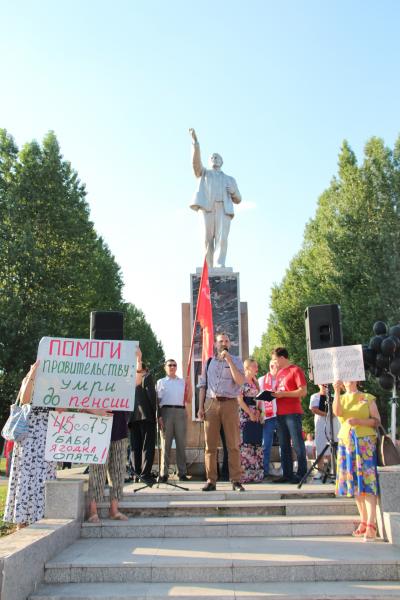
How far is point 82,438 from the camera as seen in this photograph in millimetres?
5879

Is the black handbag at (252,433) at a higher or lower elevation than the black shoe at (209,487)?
higher

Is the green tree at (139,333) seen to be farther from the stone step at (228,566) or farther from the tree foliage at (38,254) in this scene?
the stone step at (228,566)

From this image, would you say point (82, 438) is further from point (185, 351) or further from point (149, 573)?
point (185, 351)

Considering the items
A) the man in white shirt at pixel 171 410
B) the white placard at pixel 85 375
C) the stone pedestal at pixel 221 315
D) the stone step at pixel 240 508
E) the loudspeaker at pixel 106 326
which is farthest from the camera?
the stone pedestal at pixel 221 315

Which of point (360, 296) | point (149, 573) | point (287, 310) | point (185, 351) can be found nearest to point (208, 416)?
point (149, 573)

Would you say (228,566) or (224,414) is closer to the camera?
(228,566)

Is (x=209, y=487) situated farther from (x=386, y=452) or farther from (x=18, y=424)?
(x=18, y=424)

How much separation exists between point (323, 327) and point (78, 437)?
446cm

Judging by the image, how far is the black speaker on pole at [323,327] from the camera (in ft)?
28.0

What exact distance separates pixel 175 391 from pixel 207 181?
5.79 metres

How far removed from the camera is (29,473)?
598 centimetres

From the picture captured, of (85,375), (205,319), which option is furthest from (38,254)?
(85,375)

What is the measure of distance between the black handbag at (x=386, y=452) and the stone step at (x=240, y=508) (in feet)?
2.77

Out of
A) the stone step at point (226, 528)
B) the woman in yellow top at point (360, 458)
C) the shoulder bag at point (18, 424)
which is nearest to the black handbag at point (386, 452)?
the woman in yellow top at point (360, 458)
